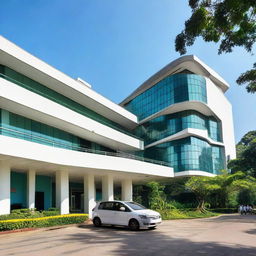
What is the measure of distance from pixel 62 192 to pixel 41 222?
467 cm

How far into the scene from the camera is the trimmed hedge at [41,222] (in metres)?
14.5

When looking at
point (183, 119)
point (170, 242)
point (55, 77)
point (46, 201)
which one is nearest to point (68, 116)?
point (55, 77)

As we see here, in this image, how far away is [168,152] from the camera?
1497 inches

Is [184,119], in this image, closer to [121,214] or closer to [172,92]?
[172,92]

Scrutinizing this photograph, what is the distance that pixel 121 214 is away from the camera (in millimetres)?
14992

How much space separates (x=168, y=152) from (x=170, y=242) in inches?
1077

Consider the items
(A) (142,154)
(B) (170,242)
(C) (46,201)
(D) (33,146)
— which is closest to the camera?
(B) (170,242)

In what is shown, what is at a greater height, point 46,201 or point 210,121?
point 210,121

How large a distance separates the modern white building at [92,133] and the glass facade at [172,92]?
0.44 feet

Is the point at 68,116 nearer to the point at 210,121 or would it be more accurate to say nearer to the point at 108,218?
the point at 108,218

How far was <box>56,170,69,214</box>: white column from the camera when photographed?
20.8m

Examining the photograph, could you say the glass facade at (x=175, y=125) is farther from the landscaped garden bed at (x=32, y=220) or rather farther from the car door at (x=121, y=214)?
the car door at (x=121, y=214)

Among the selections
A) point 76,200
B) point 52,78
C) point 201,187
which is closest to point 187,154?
point 201,187

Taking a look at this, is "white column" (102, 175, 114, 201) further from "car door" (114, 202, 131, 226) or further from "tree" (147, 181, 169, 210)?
"car door" (114, 202, 131, 226)
